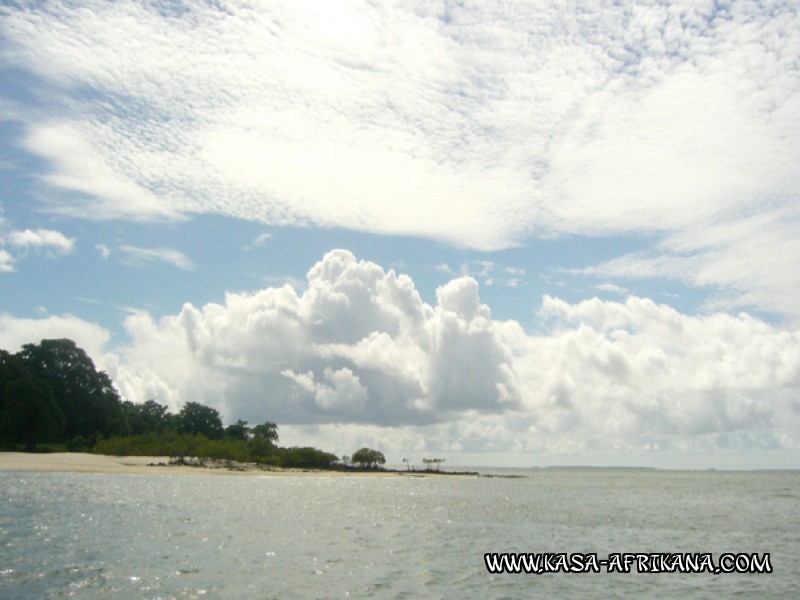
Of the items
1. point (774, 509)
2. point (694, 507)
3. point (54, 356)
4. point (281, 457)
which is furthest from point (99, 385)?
point (774, 509)

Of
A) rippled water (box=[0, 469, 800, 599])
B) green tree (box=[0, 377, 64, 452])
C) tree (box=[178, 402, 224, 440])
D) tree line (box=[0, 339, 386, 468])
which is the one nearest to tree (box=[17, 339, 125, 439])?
tree line (box=[0, 339, 386, 468])

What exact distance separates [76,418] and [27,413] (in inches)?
909

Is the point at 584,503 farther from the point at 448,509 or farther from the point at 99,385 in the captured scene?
the point at 99,385

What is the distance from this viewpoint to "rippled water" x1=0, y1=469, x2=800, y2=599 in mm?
29734

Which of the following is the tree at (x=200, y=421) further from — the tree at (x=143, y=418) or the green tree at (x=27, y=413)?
the green tree at (x=27, y=413)

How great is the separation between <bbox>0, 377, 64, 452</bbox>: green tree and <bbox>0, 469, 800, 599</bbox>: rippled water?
41.2m

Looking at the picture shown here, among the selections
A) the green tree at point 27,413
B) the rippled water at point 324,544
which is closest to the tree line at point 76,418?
the green tree at point 27,413

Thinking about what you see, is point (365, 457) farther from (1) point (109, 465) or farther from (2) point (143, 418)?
(1) point (109, 465)

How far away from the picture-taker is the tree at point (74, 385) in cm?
13800

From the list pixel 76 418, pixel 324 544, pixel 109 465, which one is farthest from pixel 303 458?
pixel 324 544

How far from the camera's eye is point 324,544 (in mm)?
42750

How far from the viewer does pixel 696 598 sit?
31016 mm

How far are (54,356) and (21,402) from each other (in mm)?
26574

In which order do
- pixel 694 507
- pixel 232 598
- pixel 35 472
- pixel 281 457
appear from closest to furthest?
1. pixel 232 598
2. pixel 694 507
3. pixel 35 472
4. pixel 281 457
